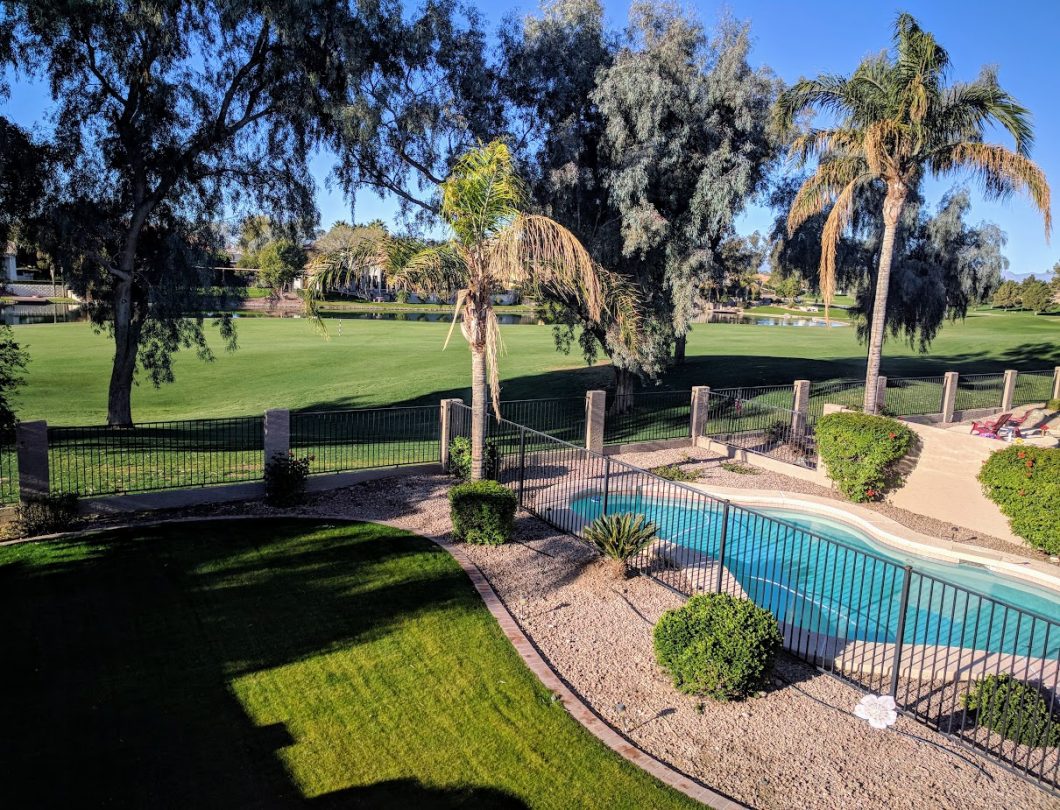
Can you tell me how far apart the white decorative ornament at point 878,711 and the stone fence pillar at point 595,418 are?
424 inches

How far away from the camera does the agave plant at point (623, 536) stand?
34.5 ft

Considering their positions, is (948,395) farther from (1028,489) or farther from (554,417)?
(554,417)

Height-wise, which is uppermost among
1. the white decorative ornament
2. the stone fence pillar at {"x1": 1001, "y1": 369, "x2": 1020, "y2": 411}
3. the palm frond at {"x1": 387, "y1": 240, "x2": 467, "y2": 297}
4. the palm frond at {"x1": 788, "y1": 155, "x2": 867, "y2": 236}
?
the palm frond at {"x1": 788, "y1": 155, "x2": 867, "y2": 236}

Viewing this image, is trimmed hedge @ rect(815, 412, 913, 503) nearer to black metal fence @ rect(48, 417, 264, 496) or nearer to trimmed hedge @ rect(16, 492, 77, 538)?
black metal fence @ rect(48, 417, 264, 496)

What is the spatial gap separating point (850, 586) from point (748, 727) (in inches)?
187

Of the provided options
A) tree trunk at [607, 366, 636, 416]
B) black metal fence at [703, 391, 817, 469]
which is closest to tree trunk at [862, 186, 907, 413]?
black metal fence at [703, 391, 817, 469]

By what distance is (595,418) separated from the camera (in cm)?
1778

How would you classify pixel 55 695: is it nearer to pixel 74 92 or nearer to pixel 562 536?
pixel 562 536

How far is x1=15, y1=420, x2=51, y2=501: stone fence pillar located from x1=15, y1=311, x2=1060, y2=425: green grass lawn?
11305mm

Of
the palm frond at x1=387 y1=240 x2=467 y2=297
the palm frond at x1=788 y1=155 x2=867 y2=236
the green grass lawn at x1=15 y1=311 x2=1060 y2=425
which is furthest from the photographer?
the green grass lawn at x1=15 y1=311 x2=1060 y2=425

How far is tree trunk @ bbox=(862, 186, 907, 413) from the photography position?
648 inches

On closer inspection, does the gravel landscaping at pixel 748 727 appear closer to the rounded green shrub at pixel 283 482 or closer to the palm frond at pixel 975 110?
the rounded green shrub at pixel 283 482

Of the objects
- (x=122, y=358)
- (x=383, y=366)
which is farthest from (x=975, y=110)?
(x=383, y=366)

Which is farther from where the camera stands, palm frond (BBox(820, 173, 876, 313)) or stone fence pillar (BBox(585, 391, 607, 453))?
stone fence pillar (BBox(585, 391, 607, 453))
